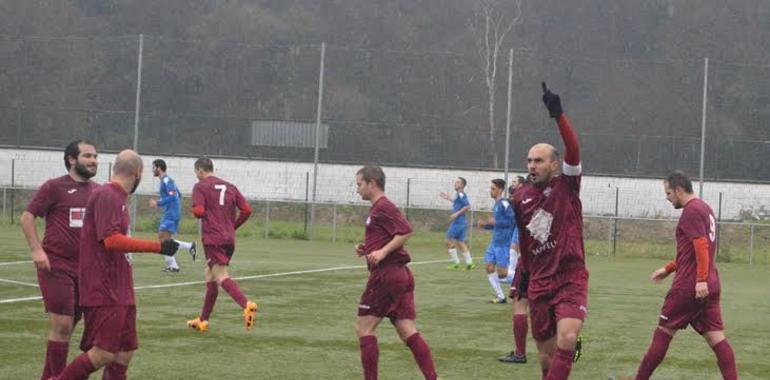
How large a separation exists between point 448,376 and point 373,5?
43.8m

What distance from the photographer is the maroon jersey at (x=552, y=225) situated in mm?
8195

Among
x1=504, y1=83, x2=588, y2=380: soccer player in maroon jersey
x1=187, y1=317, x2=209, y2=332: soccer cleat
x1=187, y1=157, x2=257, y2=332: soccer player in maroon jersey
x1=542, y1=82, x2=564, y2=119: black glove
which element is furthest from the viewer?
x1=187, y1=157, x2=257, y2=332: soccer player in maroon jersey

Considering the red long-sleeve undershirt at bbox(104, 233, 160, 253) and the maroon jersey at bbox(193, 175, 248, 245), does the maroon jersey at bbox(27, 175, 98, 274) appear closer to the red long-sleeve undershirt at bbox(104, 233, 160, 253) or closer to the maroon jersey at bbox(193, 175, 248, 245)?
the red long-sleeve undershirt at bbox(104, 233, 160, 253)

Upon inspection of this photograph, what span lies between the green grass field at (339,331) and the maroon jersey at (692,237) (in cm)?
156

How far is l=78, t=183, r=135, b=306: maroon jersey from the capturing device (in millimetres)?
7734

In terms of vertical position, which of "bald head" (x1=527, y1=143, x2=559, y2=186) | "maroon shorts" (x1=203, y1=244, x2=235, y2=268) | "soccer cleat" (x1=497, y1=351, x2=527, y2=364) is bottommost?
"soccer cleat" (x1=497, y1=351, x2=527, y2=364)

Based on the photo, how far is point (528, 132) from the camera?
35.6 m

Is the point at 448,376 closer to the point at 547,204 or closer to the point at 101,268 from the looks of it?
the point at 547,204

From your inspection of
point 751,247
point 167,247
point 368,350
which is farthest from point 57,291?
point 751,247

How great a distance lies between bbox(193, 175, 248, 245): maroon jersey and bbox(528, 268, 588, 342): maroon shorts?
5738mm

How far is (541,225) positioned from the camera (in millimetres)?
8273

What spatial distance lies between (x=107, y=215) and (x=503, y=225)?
1039 centimetres

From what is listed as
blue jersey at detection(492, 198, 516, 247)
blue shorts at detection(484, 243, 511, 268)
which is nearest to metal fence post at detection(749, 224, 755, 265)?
blue jersey at detection(492, 198, 516, 247)

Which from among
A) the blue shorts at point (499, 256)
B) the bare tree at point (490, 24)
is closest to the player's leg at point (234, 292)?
the blue shorts at point (499, 256)
